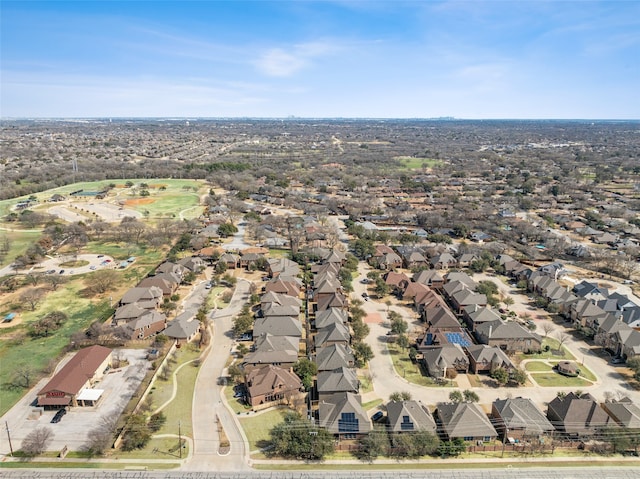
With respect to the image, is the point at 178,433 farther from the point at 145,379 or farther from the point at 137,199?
the point at 137,199

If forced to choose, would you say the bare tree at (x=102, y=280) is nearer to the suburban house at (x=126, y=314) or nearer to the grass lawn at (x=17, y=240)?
the suburban house at (x=126, y=314)

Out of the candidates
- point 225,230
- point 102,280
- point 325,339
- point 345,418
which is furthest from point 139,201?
point 345,418

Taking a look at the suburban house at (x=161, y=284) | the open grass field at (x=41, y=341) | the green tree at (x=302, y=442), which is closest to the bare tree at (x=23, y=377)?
the open grass field at (x=41, y=341)

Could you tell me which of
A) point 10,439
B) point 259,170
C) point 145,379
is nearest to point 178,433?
point 145,379

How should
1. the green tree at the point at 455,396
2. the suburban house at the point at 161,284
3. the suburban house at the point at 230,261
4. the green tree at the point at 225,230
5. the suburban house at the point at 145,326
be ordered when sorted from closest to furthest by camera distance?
the green tree at the point at 455,396 < the suburban house at the point at 145,326 < the suburban house at the point at 161,284 < the suburban house at the point at 230,261 < the green tree at the point at 225,230

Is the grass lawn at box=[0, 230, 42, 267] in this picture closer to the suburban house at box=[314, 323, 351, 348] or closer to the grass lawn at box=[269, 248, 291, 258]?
the grass lawn at box=[269, 248, 291, 258]
